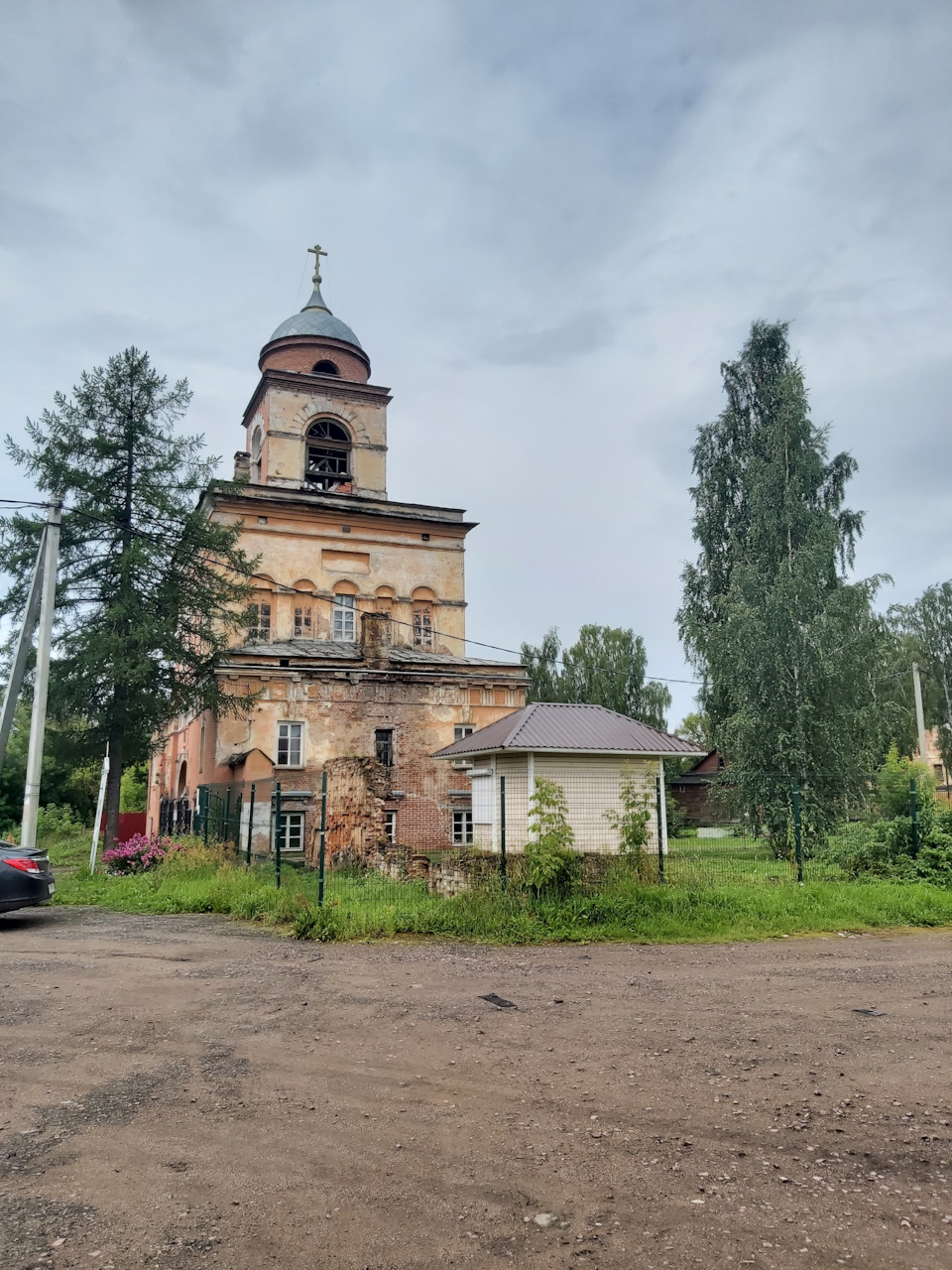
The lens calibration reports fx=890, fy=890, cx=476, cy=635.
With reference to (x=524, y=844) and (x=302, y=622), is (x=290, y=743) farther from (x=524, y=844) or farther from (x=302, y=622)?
(x=524, y=844)

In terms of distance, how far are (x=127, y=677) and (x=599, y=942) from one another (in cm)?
1440

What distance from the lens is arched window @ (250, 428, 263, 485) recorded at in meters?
36.4

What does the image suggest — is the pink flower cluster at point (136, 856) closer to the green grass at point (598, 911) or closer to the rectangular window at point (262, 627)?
the green grass at point (598, 911)

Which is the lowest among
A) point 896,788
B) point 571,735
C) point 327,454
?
point 896,788

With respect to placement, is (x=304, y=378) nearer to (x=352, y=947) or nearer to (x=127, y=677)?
(x=127, y=677)

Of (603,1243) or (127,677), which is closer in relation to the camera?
(603,1243)

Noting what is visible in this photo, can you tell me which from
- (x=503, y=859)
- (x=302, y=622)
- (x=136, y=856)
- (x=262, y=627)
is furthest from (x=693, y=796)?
(x=503, y=859)

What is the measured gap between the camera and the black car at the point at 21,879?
504 inches

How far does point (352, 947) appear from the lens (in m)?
11.0

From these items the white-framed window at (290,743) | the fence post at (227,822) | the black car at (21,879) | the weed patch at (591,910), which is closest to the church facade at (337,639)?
the white-framed window at (290,743)

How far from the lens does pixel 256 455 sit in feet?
122

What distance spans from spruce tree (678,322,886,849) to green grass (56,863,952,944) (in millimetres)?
8375

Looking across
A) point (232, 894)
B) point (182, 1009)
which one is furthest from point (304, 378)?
point (182, 1009)

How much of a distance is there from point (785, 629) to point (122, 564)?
17774mm
